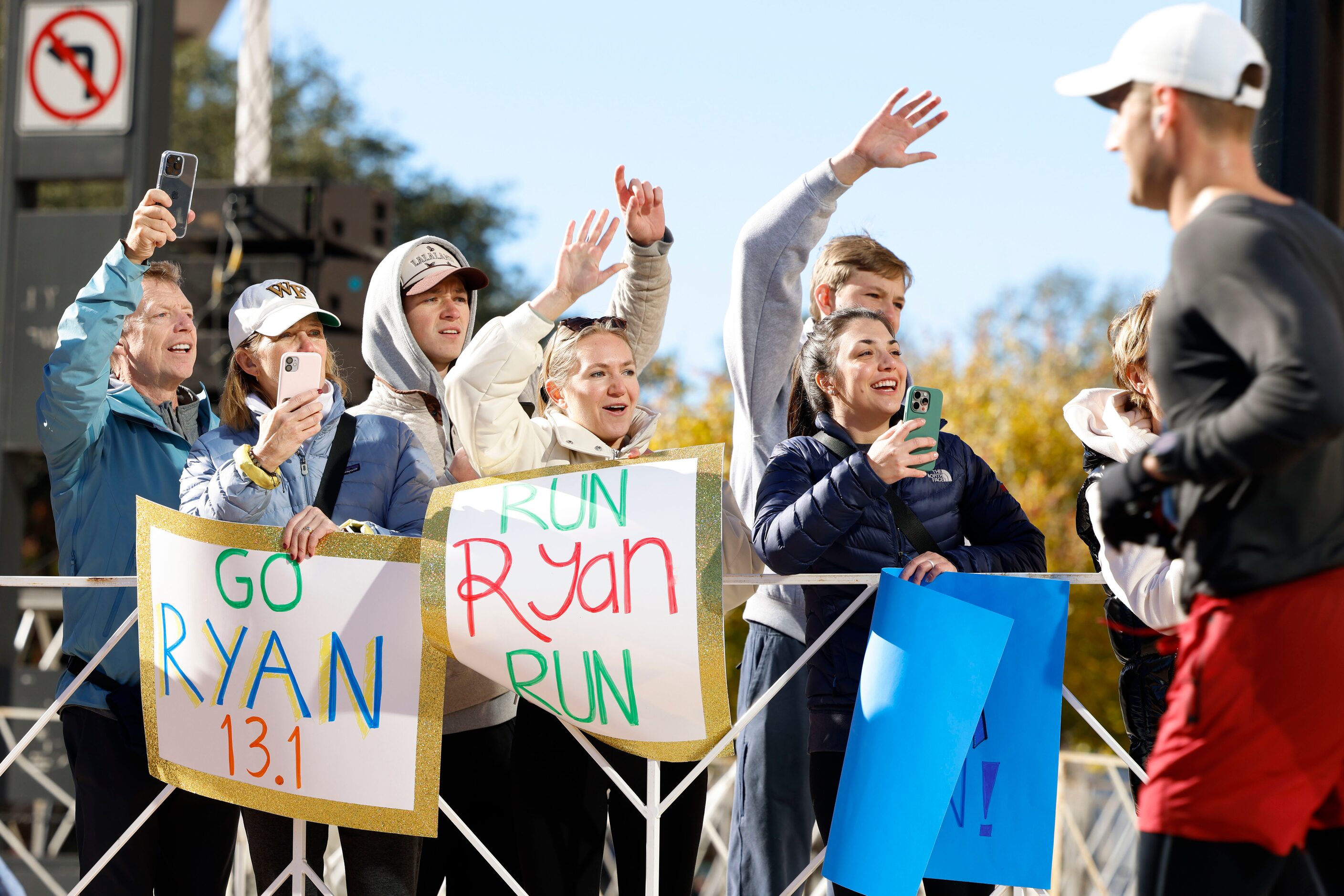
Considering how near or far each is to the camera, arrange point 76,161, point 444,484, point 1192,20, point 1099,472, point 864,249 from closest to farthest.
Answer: point 1192,20, point 1099,472, point 444,484, point 864,249, point 76,161

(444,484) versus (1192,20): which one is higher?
(1192,20)

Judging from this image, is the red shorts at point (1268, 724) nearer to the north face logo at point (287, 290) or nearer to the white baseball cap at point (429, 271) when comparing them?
the white baseball cap at point (429, 271)

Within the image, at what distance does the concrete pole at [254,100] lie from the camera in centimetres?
1052

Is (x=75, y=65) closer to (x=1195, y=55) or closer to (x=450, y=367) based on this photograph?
(x=450, y=367)

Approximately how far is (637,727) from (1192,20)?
1.87 m

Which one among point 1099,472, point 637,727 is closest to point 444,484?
point 637,727

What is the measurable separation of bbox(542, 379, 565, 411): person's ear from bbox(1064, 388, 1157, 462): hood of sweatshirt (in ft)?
4.18

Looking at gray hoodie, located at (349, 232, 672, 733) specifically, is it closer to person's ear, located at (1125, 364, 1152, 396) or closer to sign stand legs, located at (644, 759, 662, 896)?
sign stand legs, located at (644, 759, 662, 896)

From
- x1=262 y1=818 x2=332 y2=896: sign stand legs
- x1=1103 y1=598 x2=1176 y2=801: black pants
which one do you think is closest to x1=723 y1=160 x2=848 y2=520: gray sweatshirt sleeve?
x1=1103 y1=598 x2=1176 y2=801: black pants

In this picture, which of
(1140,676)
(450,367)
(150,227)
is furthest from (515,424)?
(1140,676)

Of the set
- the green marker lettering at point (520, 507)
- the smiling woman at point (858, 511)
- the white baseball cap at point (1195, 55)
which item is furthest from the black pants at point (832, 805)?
the white baseball cap at point (1195, 55)

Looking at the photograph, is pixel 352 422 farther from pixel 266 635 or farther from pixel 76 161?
pixel 76 161

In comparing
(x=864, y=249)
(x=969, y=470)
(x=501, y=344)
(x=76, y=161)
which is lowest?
(x=969, y=470)

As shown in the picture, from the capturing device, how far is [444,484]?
11.8 ft
